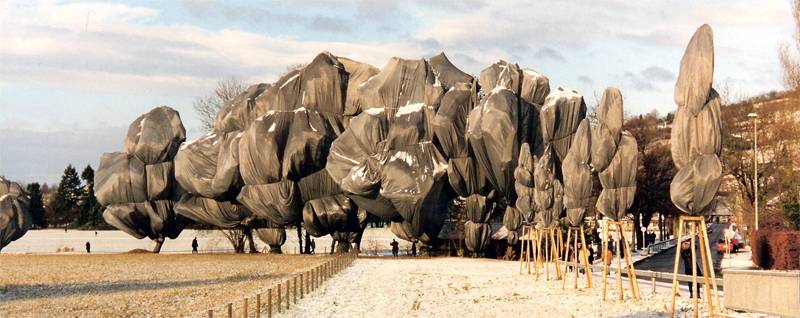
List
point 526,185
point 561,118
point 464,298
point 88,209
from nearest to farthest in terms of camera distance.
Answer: point 464,298 < point 526,185 < point 561,118 < point 88,209

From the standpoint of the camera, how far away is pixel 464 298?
94.5 ft

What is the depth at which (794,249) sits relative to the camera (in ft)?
124

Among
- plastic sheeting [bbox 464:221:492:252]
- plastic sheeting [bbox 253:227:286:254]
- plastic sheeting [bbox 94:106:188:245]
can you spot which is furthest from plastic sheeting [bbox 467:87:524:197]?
plastic sheeting [bbox 94:106:188:245]

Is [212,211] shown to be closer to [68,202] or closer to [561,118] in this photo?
[561,118]

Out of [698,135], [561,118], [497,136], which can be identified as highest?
[561,118]

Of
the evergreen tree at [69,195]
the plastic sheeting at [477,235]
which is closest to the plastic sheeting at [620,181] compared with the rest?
the plastic sheeting at [477,235]

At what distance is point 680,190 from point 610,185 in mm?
7080

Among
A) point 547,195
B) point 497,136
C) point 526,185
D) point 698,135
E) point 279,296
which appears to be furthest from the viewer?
point 497,136

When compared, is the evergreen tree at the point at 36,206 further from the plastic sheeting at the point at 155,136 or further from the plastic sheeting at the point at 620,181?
the plastic sheeting at the point at 620,181

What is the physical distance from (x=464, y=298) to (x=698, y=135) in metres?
11.1

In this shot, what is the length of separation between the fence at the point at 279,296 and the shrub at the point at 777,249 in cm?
1801

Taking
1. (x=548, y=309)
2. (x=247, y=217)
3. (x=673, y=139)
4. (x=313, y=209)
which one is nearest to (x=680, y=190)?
(x=673, y=139)

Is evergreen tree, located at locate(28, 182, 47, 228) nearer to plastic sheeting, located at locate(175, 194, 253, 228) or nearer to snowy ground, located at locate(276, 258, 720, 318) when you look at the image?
plastic sheeting, located at locate(175, 194, 253, 228)

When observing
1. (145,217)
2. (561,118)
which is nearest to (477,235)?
(561,118)
